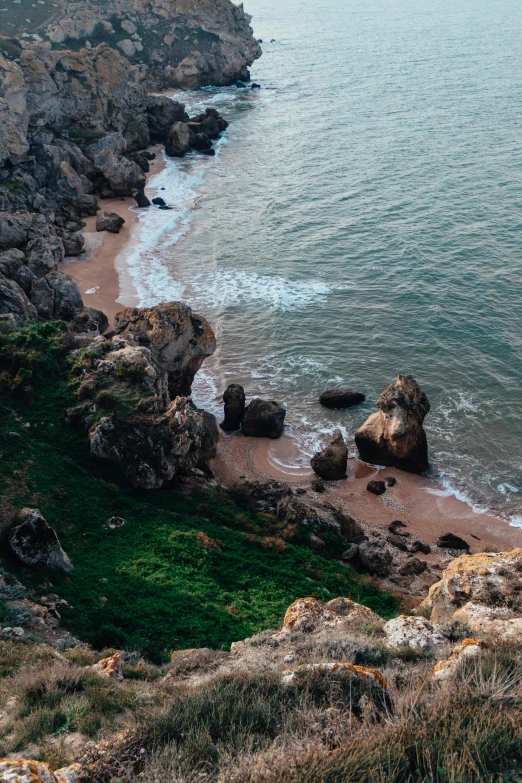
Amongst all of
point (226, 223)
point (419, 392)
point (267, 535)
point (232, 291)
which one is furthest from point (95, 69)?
point (267, 535)

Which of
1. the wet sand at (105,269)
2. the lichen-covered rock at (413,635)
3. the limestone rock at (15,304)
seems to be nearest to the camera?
the lichen-covered rock at (413,635)

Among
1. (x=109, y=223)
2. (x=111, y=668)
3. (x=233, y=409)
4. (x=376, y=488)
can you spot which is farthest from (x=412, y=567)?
(x=109, y=223)

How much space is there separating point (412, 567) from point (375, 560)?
1.40 metres

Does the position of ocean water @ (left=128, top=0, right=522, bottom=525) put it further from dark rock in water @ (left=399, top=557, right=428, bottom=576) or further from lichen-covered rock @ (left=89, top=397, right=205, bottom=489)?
lichen-covered rock @ (left=89, top=397, right=205, bottom=489)

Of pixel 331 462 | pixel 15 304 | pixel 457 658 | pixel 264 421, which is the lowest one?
pixel 331 462

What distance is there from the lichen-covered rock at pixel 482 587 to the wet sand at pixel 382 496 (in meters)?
6.89

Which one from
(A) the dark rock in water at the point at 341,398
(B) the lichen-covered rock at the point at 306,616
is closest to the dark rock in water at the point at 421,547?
(B) the lichen-covered rock at the point at 306,616

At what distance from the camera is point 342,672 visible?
10992 millimetres

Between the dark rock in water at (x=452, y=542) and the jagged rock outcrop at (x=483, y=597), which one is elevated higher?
the jagged rock outcrop at (x=483, y=597)

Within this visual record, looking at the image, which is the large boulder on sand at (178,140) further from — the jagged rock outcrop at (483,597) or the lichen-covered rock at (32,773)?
the lichen-covered rock at (32,773)

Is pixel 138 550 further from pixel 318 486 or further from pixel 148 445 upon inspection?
pixel 318 486

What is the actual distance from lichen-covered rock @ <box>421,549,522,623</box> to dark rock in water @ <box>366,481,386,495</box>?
9.82 m

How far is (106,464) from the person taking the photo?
79.6 ft

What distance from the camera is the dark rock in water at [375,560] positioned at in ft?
74.9
